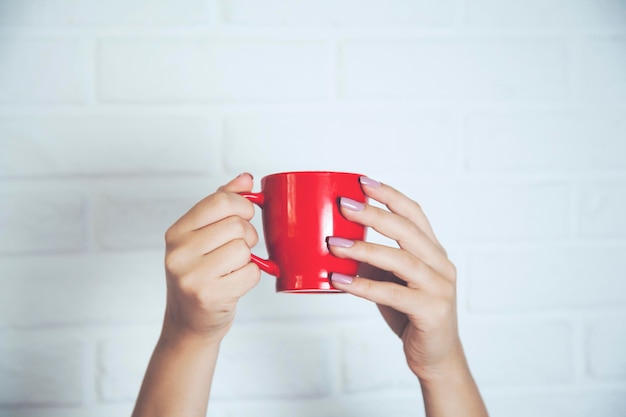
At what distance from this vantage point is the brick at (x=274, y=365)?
3.62 feet

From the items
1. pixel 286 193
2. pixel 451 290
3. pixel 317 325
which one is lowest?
pixel 317 325

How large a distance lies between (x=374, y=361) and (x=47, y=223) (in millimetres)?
Answer: 653

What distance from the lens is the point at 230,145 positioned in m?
1.11

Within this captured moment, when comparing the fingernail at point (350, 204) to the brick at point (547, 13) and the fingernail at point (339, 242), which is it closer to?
the fingernail at point (339, 242)

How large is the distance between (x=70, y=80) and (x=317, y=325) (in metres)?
0.64

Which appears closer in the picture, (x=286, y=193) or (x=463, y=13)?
(x=286, y=193)

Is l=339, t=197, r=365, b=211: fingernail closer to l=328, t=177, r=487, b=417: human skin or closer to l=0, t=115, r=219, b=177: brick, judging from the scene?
l=328, t=177, r=487, b=417: human skin

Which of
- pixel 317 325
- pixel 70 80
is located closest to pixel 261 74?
pixel 70 80

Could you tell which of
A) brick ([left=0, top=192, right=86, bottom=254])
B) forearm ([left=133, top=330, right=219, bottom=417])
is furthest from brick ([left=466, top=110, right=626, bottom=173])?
brick ([left=0, top=192, right=86, bottom=254])

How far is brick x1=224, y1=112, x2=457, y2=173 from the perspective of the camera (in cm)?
111

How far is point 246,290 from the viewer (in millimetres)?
709

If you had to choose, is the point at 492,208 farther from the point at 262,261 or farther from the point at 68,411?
the point at 68,411

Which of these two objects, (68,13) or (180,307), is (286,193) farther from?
(68,13)

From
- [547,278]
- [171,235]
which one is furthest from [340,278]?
[547,278]
